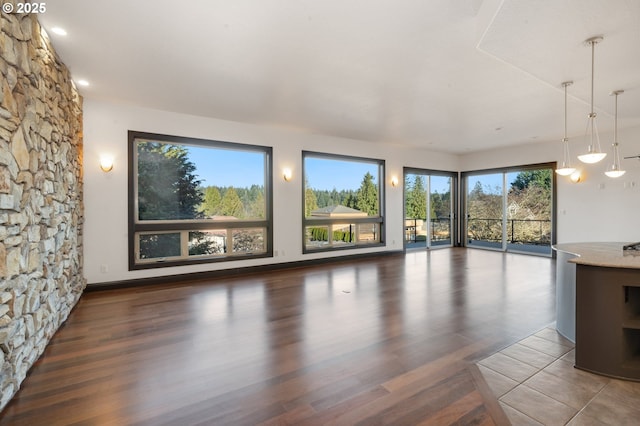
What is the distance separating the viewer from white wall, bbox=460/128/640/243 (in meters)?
6.75

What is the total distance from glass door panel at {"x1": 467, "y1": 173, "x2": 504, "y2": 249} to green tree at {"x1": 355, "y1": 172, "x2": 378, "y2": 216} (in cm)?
353

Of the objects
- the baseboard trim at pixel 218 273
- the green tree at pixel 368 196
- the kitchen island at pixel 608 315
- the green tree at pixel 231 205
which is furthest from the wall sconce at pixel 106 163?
the kitchen island at pixel 608 315

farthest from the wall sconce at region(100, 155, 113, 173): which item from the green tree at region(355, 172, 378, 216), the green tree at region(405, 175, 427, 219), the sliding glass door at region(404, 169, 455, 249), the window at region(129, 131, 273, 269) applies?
the green tree at region(405, 175, 427, 219)

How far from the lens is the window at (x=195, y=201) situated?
5375 mm

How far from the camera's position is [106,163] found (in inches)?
196

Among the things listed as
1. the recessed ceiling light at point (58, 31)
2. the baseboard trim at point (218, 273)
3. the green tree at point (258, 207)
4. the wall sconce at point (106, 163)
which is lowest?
the baseboard trim at point (218, 273)

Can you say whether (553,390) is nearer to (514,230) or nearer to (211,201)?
(211,201)

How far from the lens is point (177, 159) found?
5.75 m

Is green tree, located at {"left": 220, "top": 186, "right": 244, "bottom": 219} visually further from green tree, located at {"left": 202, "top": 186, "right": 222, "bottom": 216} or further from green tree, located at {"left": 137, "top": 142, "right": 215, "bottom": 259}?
green tree, located at {"left": 137, "top": 142, "right": 215, "bottom": 259}

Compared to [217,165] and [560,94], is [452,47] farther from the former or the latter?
[217,165]

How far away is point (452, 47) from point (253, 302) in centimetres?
385

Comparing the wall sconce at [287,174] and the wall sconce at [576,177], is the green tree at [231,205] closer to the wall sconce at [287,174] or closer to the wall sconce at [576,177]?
the wall sconce at [287,174]

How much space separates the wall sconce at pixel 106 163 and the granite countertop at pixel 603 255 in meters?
5.94

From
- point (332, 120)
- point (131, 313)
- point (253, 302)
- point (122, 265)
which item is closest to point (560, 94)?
point (332, 120)
